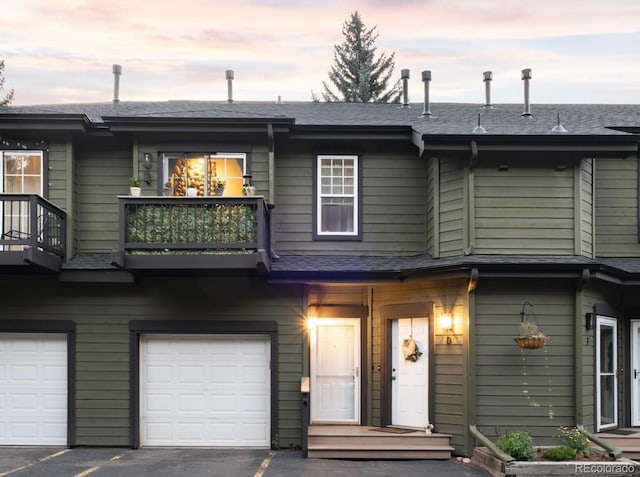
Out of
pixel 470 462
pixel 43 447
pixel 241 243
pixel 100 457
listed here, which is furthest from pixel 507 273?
pixel 43 447

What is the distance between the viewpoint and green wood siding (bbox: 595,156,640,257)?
43.7ft

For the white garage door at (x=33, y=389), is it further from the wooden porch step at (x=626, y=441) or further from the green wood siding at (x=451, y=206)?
the wooden porch step at (x=626, y=441)

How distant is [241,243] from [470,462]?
194 inches

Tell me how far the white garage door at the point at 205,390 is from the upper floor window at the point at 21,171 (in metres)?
3.46

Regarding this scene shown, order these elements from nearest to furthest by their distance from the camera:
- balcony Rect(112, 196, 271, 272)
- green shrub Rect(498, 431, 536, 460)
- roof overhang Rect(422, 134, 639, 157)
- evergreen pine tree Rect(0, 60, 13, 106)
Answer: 1. green shrub Rect(498, 431, 536, 460)
2. balcony Rect(112, 196, 271, 272)
3. roof overhang Rect(422, 134, 639, 157)
4. evergreen pine tree Rect(0, 60, 13, 106)

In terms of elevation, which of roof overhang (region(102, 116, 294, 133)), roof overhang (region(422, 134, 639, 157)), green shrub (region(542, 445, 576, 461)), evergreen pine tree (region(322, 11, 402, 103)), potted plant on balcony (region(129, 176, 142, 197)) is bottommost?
green shrub (region(542, 445, 576, 461))

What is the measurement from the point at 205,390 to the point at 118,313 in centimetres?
205

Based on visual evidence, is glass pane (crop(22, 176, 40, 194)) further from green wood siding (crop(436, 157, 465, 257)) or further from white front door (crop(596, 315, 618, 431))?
white front door (crop(596, 315, 618, 431))

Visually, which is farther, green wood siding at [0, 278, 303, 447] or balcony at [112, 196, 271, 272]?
green wood siding at [0, 278, 303, 447]

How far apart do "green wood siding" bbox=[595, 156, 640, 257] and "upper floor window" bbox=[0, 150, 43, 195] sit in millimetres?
10209

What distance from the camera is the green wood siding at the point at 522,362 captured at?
1146cm

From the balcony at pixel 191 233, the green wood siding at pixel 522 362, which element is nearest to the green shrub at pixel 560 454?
the green wood siding at pixel 522 362

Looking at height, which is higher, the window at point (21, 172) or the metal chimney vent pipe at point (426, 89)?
the metal chimney vent pipe at point (426, 89)

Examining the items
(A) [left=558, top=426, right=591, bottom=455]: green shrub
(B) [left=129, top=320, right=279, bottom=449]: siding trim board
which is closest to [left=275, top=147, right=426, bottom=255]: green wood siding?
(B) [left=129, top=320, right=279, bottom=449]: siding trim board
